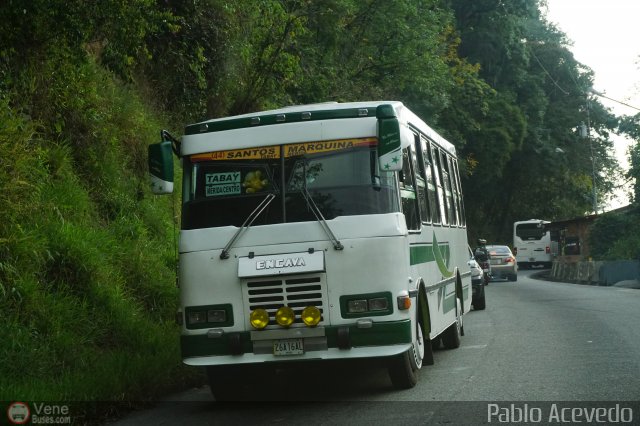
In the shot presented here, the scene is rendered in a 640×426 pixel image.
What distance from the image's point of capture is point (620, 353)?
41.8ft

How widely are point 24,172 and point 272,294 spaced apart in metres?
4.43

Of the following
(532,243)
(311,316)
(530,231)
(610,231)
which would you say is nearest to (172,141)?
(311,316)

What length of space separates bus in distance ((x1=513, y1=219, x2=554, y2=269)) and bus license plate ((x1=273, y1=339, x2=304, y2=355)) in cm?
5479

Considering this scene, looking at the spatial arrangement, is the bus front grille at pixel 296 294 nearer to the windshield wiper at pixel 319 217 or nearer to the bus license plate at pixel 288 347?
the bus license plate at pixel 288 347

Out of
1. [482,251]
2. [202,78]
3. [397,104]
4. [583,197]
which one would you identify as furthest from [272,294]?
[583,197]

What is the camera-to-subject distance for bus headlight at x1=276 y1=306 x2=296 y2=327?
9477mm

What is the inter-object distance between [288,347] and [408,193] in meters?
2.18

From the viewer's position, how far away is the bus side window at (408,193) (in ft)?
33.8

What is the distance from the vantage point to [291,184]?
9.91 metres

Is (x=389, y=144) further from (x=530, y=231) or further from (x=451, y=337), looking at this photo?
(x=530, y=231)

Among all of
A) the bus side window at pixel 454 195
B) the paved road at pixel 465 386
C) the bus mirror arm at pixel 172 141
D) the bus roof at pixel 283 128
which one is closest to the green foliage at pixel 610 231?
the bus side window at pixel 454 195

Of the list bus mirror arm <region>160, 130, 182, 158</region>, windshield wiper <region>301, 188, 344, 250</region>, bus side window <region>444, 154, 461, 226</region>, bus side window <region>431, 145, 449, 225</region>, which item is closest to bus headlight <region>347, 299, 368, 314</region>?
windshield wiper <region>301, 188, 344, 250</region>

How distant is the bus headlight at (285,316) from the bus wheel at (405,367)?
3.91 ft

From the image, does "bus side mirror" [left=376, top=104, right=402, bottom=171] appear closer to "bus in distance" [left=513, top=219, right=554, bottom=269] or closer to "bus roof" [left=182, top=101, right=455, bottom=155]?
"bus roof" [left=182, top=101, right=455, bottom=155]
